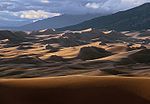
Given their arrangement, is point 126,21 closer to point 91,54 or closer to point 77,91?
point 91,54

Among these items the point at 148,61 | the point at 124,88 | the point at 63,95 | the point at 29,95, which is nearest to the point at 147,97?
the point at 124,88

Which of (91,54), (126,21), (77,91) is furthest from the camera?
(126,21)

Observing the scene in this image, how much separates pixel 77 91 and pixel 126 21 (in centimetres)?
16781

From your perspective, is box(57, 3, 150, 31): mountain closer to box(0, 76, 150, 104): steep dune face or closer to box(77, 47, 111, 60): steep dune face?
box(77, 47, 111, 60): steep dune face

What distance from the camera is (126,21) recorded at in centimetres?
17388

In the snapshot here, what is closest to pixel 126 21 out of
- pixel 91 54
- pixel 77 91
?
pixel 91 54

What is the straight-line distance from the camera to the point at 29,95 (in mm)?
7824

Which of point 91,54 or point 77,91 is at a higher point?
point 91,54

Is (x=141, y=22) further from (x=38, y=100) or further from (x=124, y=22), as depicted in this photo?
(x=38, y=100)

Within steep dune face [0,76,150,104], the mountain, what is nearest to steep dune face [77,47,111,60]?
steep dune face [0,76,150,104]

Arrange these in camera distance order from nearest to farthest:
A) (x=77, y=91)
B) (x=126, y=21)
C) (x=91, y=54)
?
(x=77, y=91)
(x=91, y=54)
(x=126, y=21)

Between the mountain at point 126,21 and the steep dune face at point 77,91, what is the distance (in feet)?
481

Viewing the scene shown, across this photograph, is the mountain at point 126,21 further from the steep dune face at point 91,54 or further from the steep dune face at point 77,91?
the steep dune face at point 77,91

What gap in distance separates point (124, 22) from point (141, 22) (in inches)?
343
